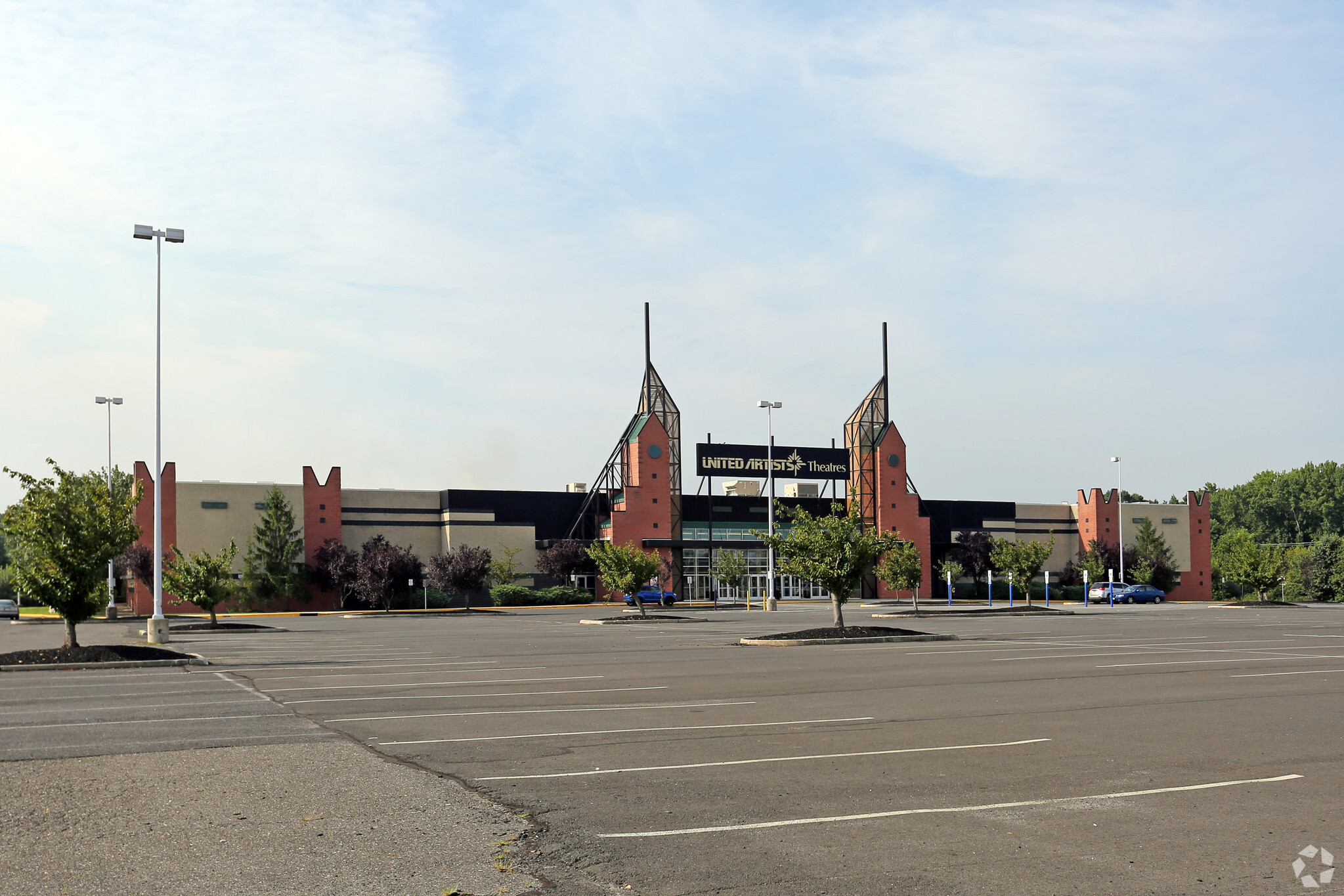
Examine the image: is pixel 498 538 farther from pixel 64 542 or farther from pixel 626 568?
pixel 64 542

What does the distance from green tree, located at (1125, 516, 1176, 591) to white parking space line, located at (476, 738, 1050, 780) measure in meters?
76.9

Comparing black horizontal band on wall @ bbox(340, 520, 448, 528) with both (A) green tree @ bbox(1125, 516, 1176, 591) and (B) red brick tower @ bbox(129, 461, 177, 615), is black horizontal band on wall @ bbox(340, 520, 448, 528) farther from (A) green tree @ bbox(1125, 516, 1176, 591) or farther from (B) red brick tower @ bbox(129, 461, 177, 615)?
(A) green tree @ bbox(1125, 516, 1176, 591)

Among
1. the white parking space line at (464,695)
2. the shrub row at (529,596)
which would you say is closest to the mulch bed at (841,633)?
the white parking space line at (464,695)

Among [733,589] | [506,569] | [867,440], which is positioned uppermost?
[867,440]

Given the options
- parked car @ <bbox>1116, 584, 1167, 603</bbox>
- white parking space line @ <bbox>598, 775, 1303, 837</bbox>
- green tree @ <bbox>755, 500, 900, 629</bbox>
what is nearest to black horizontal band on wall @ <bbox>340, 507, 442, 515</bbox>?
green tree @ <bbox>755, 500, 900, 629</bbox>

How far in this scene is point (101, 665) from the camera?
2258cm

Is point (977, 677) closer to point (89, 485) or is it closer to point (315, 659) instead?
point (315, 659)

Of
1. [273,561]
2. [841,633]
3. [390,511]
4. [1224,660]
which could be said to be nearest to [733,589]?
[390,511]

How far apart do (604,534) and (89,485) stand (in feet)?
177

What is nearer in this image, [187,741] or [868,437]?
[187,741]

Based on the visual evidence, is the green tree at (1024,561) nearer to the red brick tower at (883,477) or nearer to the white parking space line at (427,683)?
the red brick tower at (883,477)

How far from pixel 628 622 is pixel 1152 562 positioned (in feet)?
171

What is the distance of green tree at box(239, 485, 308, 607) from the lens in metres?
65.7

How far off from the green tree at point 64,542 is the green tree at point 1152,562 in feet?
244
